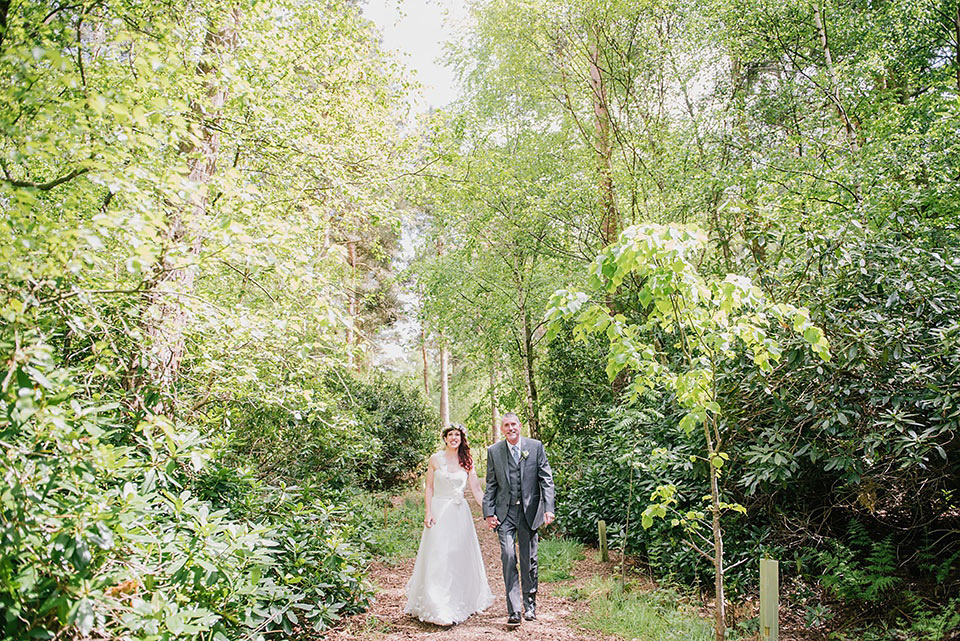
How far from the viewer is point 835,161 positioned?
670cm

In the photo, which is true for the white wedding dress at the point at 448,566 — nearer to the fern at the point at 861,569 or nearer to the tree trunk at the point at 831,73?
the fern at the point at 861,569

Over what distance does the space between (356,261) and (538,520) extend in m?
16.9

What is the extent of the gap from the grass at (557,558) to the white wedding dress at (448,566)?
134 cm

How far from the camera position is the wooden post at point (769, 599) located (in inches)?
143

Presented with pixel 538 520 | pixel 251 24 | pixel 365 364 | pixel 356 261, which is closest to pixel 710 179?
pixel 538 520

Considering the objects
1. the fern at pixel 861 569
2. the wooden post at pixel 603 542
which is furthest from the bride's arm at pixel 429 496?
the fern at pixel 861 569

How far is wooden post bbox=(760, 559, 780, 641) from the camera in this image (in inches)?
143

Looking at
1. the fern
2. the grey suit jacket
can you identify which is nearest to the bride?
the grey suit jacket

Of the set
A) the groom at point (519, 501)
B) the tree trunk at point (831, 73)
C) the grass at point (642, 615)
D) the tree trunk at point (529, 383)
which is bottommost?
the grass at point (642, 615)

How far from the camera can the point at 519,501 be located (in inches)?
226

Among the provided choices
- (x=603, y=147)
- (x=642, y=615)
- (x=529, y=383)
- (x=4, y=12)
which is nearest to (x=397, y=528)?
(x=529, y=383)

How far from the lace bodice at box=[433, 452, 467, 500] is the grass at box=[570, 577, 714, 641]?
169 cm

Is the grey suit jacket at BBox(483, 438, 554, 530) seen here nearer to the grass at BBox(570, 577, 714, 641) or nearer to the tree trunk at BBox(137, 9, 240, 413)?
the grass at BBox(570, 577, 714, 641)

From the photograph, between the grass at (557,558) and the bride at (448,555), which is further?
the grass at (557,558)
